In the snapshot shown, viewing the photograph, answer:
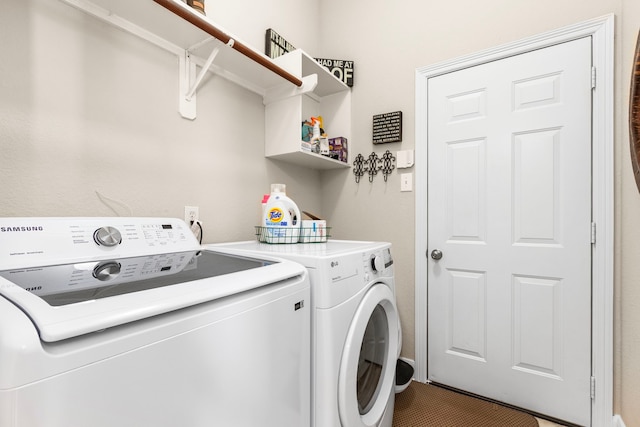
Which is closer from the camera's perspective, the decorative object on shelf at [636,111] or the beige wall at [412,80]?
the decorative object on shelf at [636,111]

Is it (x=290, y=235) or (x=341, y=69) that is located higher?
(x=341, y=69)

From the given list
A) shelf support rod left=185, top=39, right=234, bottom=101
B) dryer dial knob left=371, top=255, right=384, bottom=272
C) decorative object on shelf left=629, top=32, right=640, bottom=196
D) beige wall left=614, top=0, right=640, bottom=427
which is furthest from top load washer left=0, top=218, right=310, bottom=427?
beige wall left=614, top=0, right=640, bottom=427

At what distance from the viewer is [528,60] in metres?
1.69

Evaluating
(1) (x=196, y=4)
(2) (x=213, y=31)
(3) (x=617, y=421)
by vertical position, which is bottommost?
(3) (x=617, y=421)

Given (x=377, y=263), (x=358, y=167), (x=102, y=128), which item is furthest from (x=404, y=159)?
(x=102, y=128)

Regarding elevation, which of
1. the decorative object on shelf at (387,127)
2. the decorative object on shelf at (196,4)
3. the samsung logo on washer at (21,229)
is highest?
the decorative object on shelf at (196,4)

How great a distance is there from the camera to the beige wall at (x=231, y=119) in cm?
102

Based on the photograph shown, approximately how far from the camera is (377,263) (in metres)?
1.25

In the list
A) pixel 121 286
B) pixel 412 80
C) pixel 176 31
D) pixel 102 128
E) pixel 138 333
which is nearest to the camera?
pixel 138 333

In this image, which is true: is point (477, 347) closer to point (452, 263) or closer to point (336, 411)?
point (452, 263)

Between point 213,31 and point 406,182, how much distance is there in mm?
1408

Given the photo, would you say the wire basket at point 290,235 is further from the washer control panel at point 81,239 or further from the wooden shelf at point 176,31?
the wooden shelf at point 176,31

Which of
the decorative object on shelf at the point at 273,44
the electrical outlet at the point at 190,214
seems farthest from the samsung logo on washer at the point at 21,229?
the decorative object on shelf at the point at 273,44

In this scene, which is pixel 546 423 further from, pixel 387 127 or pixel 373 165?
pixel 387 127
